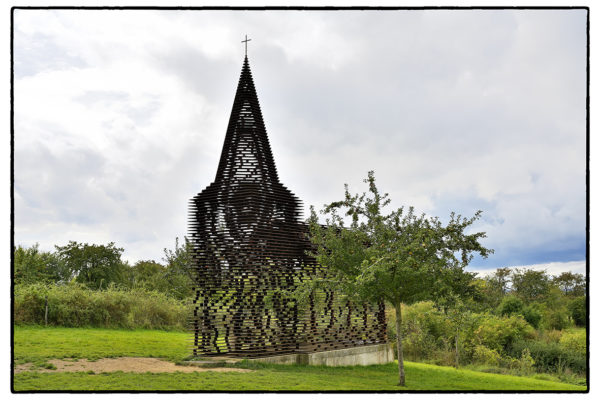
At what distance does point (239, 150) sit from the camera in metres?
12.8

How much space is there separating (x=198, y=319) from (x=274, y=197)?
3.41m

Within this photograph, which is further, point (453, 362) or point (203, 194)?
point (453, 362)

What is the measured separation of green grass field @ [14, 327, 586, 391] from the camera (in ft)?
29.1

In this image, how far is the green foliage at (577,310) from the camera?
19698mm

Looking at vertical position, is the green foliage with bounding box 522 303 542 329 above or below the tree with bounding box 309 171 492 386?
below

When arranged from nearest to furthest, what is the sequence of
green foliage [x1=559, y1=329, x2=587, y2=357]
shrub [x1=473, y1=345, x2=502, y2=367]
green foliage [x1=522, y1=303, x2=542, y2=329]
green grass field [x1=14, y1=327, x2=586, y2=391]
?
1. green grass field [x1=14, y1=327, x2=586, y2=391]
2. green foliage [x1=559, y1=329, x2=587, y2=357]
3. shrub [x1=473, y1=345, x2=502, y2=367]
4. green foliage [x1=522, y1=303, x2=542, y2=329]

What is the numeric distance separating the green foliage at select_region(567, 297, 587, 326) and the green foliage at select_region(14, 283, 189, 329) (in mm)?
15368

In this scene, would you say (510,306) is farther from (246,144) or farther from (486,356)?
(246,144)

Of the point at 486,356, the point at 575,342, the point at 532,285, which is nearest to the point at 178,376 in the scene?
the point at 486,356

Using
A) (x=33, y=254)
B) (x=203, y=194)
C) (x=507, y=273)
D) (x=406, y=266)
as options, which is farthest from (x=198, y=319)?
(x=507, y=273)

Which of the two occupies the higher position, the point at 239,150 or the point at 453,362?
the point at 239,150

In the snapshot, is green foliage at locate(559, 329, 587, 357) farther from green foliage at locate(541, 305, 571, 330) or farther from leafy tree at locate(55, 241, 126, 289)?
leafy tree at locate(55, 241, 126, 289)

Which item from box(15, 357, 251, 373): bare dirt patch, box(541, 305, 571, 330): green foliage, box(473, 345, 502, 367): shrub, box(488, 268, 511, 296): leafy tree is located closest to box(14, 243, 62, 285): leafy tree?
box(15, 357, 251, 373): bare dirt patch

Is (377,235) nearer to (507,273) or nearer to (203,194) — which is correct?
(203,194)
